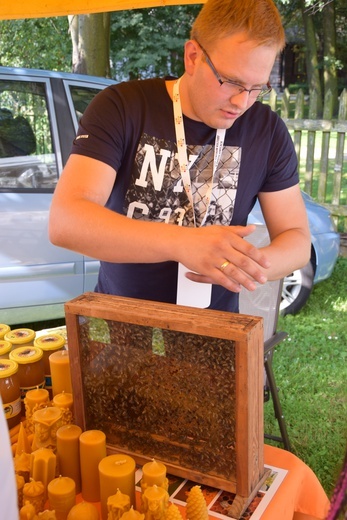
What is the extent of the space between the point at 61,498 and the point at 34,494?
59 mm

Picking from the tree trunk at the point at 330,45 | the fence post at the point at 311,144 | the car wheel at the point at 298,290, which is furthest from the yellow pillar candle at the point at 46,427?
the tree trunk at the point at 330,45

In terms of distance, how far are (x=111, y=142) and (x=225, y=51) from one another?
418 mm

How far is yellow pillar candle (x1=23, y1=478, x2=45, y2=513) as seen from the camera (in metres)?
1.20

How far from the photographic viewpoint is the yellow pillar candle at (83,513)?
115 cm

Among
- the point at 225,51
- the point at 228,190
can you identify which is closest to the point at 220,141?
the point at 228,190

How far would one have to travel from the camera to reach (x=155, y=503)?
1115 mm

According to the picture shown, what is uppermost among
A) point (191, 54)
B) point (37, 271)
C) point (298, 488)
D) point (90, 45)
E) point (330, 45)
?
point (330, 45)

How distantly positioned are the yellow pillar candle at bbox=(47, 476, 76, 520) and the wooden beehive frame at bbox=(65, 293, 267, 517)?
0.72ft

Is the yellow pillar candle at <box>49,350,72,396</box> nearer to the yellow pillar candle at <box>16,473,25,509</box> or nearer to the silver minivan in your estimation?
the yellow pillar candle at <box>16,473,25,509</box>

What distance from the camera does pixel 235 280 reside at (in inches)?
55.0

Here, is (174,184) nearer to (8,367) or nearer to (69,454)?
(8,367)

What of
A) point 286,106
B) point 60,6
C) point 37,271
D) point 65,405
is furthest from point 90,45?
point 65,405

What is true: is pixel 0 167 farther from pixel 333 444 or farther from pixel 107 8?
pixel 333 444

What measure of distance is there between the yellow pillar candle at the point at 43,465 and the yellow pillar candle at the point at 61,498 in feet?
0.19
